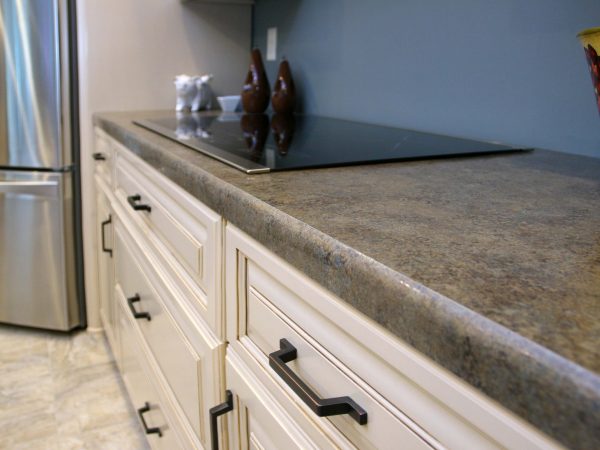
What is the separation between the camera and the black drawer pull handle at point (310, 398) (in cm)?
49

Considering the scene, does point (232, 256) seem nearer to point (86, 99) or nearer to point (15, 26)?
point (86, 99)

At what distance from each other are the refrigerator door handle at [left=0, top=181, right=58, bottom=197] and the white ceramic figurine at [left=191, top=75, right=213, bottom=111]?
529 millimetres

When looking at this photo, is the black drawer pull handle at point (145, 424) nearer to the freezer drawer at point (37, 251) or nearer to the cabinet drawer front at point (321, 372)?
the cabinet drawer front at point (321, 372)

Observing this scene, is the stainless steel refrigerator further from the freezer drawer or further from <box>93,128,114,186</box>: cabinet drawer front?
<box>93,128,114,186</box>: cabinet drawer front

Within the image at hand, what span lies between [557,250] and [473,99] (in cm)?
80

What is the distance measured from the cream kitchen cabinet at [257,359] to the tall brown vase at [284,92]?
59cm

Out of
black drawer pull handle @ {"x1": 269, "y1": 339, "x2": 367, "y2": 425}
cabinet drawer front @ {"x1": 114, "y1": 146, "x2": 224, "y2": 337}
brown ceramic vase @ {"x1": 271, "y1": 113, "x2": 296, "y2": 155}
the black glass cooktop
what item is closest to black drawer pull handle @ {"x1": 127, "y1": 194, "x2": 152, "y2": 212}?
cabinet drawer front @ {"x1": 114, "y1": 146, "x2": 224, "y2": 337}

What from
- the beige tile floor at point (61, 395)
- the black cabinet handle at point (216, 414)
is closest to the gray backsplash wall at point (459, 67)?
the black cabinet handle at point (216, 414)

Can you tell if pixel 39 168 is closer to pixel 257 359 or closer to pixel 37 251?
pixel 37 251

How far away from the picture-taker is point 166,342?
1075mm

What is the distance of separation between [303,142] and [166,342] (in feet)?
1.53

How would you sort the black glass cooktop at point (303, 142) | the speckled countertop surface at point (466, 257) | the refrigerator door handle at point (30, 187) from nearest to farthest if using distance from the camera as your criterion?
the speckled countertop surface at point (466, 257), the black glass cooktop at point (303, 142), the refrigerator door handle at point (30, 187)

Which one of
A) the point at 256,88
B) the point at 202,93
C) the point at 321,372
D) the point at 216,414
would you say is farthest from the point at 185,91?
the point at 321,372

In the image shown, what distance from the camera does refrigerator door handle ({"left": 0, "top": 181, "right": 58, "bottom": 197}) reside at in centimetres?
188
